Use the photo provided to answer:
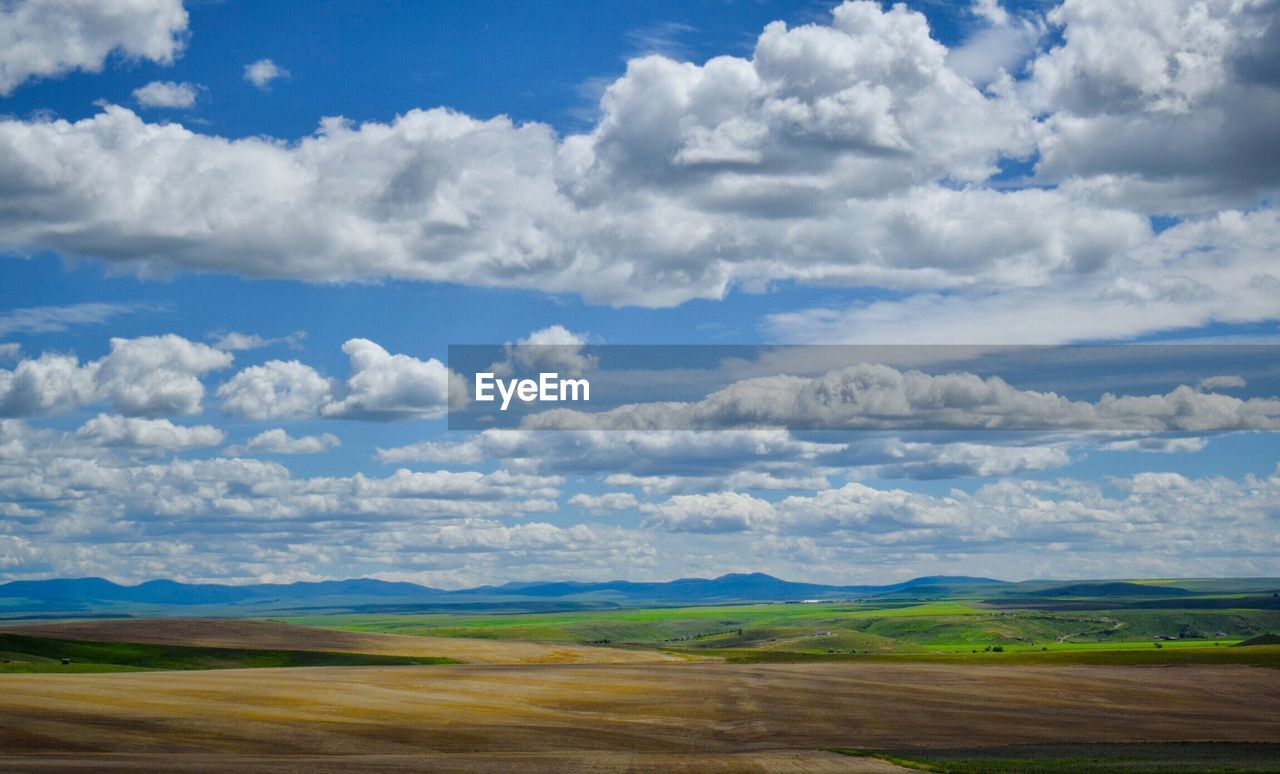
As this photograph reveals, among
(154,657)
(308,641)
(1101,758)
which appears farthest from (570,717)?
(308,641)

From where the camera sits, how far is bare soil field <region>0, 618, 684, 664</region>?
6127 inches

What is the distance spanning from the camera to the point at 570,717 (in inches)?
3295

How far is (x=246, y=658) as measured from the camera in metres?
146

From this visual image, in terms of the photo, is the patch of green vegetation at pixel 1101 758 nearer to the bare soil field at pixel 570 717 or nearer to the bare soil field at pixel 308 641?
the bare soil field at pixel 570 717

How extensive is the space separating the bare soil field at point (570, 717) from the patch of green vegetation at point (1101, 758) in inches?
118

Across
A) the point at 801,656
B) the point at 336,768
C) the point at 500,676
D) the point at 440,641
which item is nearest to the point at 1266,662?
the point at 801,656

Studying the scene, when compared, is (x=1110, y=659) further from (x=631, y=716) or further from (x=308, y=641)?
(x=308, y=641)

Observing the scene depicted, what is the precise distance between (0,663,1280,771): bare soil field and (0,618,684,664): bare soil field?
1466 inches

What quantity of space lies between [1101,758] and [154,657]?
364ft

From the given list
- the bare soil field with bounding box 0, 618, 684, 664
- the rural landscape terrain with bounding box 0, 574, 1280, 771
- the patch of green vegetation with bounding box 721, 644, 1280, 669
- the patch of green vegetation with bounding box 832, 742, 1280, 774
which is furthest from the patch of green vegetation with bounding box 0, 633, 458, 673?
the patch of green vegetation with bounding box 832, 742, 1280, 774

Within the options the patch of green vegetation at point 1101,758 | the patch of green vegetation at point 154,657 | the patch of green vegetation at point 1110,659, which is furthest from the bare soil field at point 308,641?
the patch of green vegetation at point 1101,758

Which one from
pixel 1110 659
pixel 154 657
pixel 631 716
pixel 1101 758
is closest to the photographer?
pixel 1101 758

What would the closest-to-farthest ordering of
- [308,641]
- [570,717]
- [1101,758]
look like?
[1101,758] → [570,717] → [308,641]

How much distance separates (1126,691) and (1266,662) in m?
49.2
